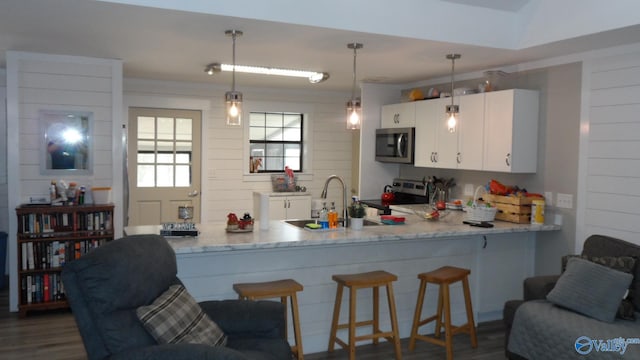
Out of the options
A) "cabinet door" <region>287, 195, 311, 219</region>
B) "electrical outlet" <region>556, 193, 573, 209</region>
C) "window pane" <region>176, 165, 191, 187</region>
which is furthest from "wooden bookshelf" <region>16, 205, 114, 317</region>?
"electrical outlet" <region>556, 193, 573, 209</region>

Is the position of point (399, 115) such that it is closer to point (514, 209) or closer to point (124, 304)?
point (514, 209)

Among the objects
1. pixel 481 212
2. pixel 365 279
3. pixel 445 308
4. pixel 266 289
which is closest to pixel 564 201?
pixel 481 212

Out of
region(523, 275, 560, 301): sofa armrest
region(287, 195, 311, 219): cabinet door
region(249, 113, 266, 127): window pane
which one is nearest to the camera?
region(523, 275, 560, 301): sofa armrest

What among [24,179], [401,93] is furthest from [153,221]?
[401,93]

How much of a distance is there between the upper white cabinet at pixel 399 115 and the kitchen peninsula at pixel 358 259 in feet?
4.95

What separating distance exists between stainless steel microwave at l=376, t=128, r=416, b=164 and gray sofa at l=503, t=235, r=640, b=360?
2391mm

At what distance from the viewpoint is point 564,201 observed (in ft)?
15.0

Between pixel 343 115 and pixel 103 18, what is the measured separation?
14.9 ft

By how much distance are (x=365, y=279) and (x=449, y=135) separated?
7.55 feet

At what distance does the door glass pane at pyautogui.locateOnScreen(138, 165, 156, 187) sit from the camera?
6.59 meters

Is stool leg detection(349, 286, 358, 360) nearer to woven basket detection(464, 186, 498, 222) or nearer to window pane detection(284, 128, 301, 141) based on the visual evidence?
woven basket detection(464, 186, 498, 222)

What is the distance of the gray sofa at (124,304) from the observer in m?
2.35

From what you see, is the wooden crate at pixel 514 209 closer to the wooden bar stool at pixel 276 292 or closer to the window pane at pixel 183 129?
the wooden bar stool at pixel 276 292

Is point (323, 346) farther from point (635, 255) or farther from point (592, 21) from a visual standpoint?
point (592, 21)
